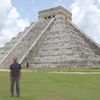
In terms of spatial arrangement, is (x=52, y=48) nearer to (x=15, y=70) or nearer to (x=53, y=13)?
(x=53, y=13)

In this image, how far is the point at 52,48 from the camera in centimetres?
4766

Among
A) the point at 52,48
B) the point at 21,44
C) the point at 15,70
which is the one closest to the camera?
the point at 15,70

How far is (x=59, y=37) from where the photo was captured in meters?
49.6

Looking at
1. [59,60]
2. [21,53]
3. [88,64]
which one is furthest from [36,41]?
[88,64]

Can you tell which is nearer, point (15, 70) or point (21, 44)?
point (15, 70)

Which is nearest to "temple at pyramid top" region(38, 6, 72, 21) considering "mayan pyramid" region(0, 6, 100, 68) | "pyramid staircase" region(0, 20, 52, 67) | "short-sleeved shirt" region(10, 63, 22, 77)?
"pyramid staircase" region(0, 20, 52, 67)

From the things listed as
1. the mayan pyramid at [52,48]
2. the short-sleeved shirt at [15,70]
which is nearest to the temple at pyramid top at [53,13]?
the mayan pyramid at [52,48]

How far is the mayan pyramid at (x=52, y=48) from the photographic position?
1724 inches

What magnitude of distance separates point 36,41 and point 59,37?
405cm

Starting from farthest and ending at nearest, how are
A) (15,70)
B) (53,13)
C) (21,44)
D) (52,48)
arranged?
(53,13), (21,44), (52,48), (15,70)

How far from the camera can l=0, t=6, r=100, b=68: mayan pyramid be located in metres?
43.8

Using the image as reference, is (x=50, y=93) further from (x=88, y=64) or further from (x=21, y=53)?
(x=21, y=53)

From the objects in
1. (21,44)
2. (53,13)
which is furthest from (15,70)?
(53,13)

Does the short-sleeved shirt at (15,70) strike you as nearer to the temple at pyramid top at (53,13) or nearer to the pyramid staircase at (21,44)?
the pyramid staircase at (21,44)
